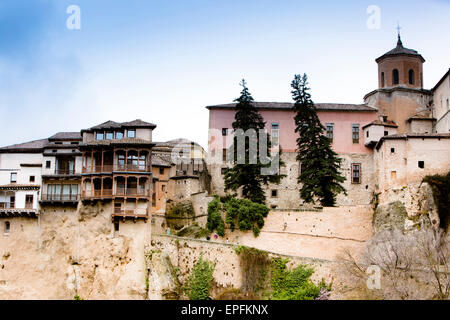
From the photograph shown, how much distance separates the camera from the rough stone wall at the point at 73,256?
49875 mm

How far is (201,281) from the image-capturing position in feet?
157

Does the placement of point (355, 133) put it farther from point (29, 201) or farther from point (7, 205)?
point (7, 205)

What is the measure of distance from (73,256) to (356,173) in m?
26.7

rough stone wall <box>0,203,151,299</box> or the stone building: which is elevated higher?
the stone building

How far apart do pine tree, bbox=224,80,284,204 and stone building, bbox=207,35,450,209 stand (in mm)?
4512

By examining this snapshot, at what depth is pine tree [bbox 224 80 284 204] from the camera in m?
55.2

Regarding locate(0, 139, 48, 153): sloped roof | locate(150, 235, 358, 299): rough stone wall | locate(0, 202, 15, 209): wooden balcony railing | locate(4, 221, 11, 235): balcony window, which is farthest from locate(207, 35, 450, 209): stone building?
locate(4, 221, 11, 235): balcony window

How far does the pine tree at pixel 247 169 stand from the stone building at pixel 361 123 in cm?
451

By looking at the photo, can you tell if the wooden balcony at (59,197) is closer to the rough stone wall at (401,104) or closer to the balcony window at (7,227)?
the balcony window at (7,227)

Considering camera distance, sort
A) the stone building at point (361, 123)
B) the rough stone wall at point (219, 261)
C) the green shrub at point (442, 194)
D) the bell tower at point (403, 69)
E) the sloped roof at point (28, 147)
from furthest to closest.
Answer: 1. the bell tower at point (403, 69)
2. the stone building at point (361, 123)
3. the sloped roof at point (28, 147)
4. the green shrub at point (442, 194)
5. the rough stone wall at point (219, 261)

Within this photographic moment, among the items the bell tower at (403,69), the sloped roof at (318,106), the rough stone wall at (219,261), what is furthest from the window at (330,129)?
the rough stone wall at (219,261)

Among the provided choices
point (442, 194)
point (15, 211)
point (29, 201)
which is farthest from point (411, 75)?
point (15, 211)

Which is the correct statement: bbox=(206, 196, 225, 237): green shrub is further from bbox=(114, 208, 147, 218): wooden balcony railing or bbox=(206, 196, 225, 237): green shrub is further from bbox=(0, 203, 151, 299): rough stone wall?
bbox=(114, 208, 147, 218): wooden balcony railing

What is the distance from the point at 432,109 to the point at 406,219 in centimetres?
1644
